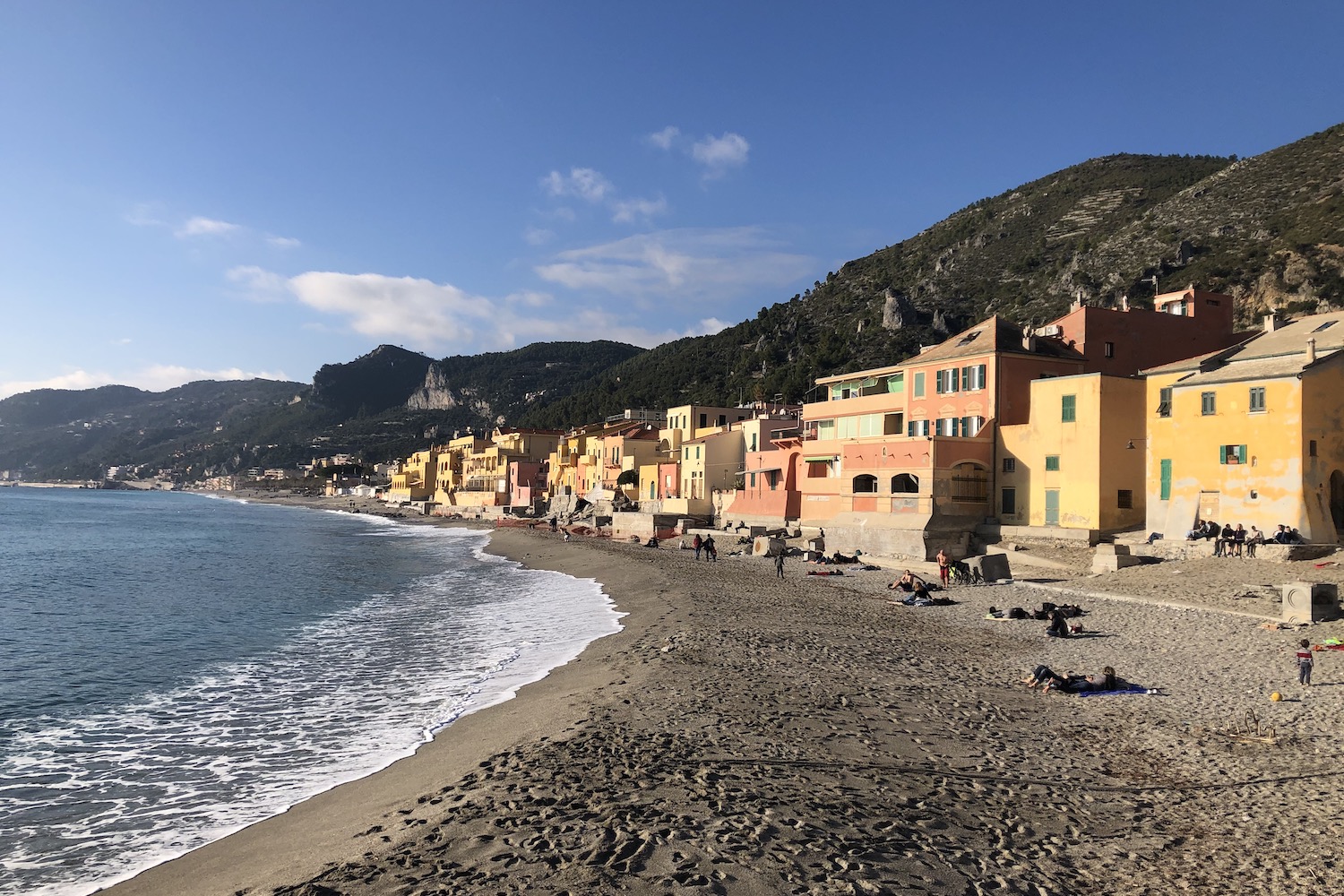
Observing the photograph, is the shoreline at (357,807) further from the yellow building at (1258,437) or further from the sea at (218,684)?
the yellow building at (1258,437)

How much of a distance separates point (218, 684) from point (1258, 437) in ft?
92.8

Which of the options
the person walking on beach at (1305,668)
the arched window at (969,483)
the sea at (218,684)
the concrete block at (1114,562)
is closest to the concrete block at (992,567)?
the concrete block at (1114,562)

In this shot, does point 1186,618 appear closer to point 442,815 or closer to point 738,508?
point 442,815

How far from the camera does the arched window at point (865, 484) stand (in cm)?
3854

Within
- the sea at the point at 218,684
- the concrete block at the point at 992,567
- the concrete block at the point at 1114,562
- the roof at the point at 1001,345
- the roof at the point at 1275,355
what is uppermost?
the roof at the point at 1001,345

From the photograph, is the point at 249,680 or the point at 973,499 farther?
the point at 973,499

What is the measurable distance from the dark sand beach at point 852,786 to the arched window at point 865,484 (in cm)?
2079

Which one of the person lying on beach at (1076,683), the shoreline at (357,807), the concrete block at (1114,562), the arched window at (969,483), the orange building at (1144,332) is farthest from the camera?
the orange building at (1144,332)

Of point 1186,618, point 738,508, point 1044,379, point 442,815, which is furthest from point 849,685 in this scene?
point 738,508

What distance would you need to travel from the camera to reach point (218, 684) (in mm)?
16766

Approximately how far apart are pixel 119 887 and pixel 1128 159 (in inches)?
4991

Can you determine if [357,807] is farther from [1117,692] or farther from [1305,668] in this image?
[1305,668]

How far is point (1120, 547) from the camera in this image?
89.3 feet

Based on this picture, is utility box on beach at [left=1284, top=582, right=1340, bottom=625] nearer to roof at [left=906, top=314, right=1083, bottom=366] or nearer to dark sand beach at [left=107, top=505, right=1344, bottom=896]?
dark sand beach at [left=107, top=505, right=1344, bottom=896]
